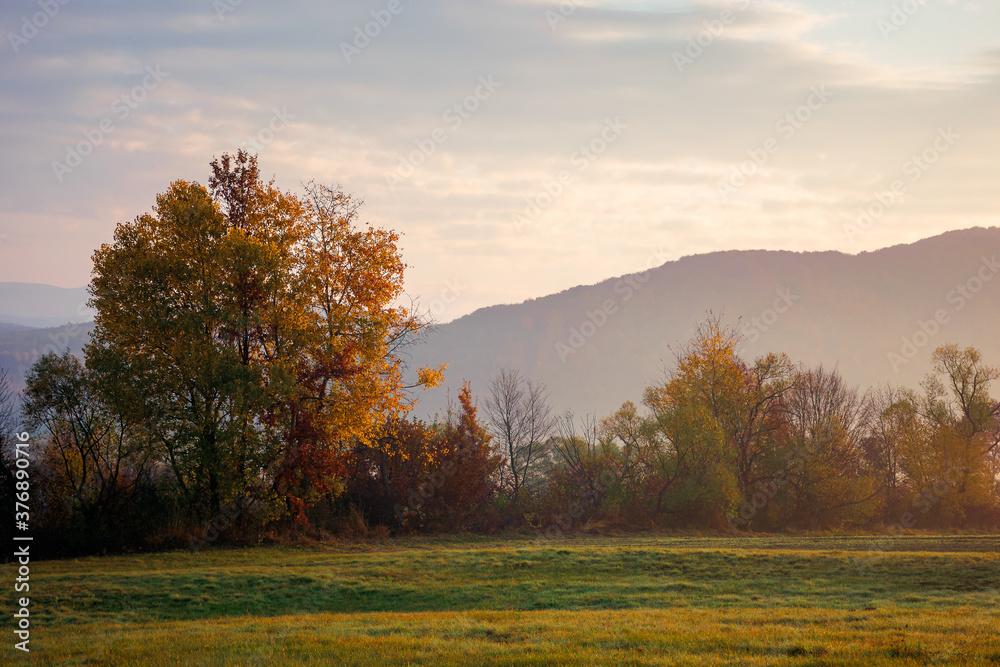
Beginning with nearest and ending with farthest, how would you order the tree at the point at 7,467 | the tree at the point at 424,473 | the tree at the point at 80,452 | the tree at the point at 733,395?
the tree at the point at 7,467, the tree at the point at 80,452, the tree at the point at 424,473, the tree at the point at 733,395

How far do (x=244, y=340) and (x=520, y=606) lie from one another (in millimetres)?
14965

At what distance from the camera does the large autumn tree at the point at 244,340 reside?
22.0m

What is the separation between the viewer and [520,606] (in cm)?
1498

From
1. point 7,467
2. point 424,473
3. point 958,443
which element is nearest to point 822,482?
point 958,443

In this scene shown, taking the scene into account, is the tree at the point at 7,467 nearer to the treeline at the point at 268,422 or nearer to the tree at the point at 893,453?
the treeline at the point at 268,422

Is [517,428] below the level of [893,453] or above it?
above

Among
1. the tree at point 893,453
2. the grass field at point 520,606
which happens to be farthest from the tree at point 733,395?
the grass field at point 520,606

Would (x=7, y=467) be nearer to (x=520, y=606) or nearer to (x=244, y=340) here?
(x=244, y=340)

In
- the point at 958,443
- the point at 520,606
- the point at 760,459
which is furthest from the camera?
the point at 958,443

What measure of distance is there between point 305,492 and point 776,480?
95.6 ft

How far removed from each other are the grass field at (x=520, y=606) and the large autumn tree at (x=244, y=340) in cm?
341

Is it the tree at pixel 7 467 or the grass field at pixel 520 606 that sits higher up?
the tree at pixel 7 467

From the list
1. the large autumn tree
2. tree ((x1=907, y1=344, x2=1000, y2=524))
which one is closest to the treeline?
the large autumn tree

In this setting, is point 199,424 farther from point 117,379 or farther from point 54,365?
point 54,365
